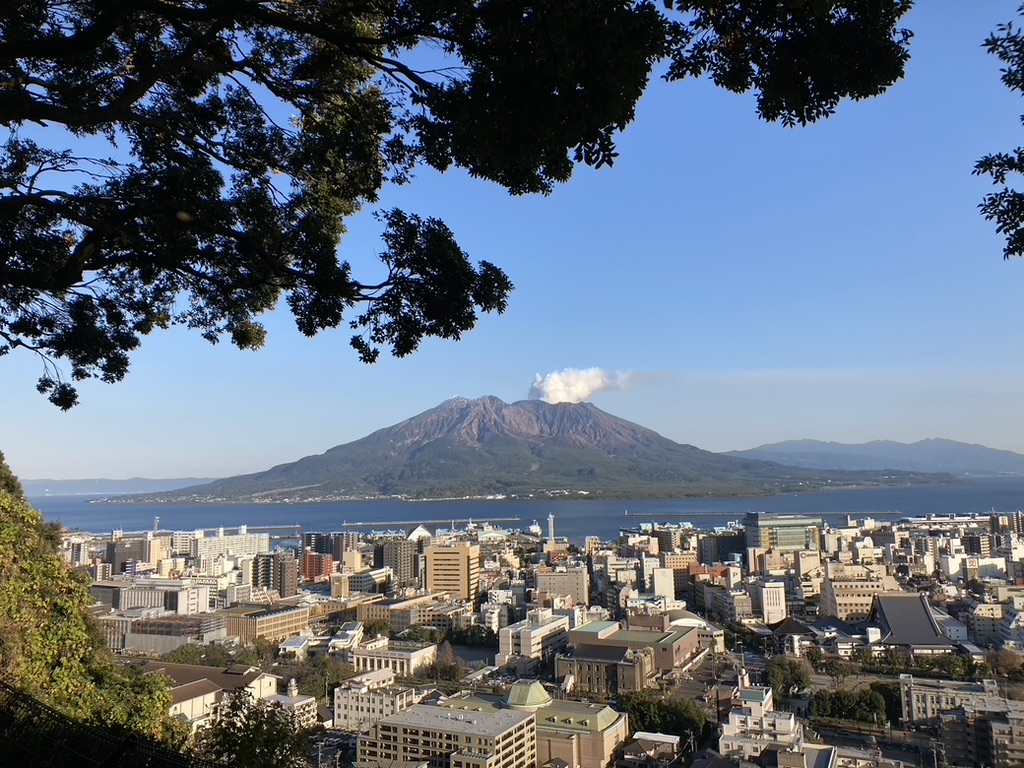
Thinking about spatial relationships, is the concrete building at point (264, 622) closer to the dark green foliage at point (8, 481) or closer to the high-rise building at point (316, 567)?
the high-rise building at point (316, 567)

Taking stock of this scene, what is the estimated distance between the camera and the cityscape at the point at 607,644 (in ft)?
22.4

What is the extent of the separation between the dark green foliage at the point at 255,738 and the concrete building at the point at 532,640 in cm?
1051

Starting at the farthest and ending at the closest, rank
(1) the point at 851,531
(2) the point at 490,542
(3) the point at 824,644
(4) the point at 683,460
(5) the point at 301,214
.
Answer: (4) the point at 683,460 → (2) the point at 490,542 → (1) the point at 851,531 → (3) the point at 824,644 → (5) the point at 301,214

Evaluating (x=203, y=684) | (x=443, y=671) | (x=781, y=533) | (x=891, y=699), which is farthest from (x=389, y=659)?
(x=781, y=533)

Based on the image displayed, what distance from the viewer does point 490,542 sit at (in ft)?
90.4

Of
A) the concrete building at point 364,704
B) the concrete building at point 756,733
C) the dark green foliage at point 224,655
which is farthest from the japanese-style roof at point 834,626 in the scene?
the dark green foliage at point 224,655

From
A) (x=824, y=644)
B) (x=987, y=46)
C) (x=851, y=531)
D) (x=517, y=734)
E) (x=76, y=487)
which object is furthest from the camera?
(x=76, y=487)

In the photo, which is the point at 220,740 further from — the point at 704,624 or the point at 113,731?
the point at 704,624

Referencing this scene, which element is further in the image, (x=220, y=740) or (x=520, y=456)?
(x=520, y=456)

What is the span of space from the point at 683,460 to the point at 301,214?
234 ft

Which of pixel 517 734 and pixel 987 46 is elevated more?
pixel 987 46

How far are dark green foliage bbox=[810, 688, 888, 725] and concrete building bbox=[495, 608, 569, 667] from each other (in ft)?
14.7

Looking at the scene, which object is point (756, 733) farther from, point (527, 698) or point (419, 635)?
point (419, 635)

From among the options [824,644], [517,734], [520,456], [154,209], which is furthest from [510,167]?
[520,456]
